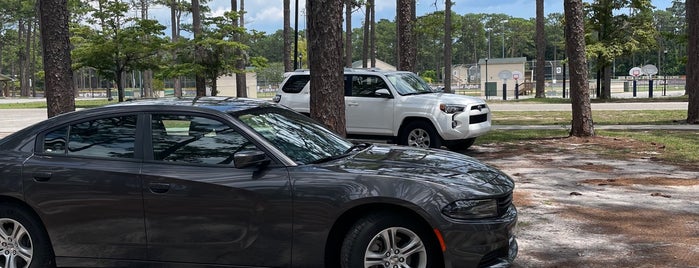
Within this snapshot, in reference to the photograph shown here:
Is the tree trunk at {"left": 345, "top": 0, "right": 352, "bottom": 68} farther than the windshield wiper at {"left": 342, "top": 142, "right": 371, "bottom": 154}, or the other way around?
the tree trunk at {"left": 345, "top": 0, "right": 352, "bottom": 68}

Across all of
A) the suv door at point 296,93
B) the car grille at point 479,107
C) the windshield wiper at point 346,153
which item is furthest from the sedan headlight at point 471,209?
the suv door at point 296,93

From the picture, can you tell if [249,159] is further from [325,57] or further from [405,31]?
[405,31]

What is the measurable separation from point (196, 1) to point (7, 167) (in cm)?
2668

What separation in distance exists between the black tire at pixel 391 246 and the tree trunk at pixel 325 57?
3664 mm

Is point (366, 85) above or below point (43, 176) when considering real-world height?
above

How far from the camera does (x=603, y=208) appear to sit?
21.7ft

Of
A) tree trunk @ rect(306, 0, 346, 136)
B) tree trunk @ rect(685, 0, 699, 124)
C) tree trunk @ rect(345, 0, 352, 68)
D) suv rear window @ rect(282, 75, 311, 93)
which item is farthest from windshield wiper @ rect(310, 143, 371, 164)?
tree trunk @ rect(345, 0, 352, 68)

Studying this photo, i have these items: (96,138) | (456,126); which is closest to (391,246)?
(96,138)

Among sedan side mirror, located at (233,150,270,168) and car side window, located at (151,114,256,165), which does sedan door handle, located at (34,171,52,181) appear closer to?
car side window, located at (151,114,256,165)

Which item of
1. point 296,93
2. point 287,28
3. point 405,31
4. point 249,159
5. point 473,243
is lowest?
point 473,243

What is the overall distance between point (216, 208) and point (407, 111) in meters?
7.20

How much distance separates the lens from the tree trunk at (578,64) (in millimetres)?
12292

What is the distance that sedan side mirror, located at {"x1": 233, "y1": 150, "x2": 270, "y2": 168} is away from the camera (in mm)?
3945

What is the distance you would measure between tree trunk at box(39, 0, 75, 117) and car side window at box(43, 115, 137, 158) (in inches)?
205
